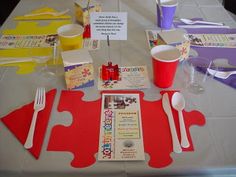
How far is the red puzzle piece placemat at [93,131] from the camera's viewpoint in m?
0.68

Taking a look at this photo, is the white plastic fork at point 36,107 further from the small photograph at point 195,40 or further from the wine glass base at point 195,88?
the small photograph at point 195,40

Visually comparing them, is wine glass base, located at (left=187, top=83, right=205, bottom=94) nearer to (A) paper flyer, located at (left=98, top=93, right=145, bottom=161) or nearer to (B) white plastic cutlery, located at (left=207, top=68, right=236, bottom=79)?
(B) white plastic cutlery, located at (left=207, top=68, right=236, bottom=79)

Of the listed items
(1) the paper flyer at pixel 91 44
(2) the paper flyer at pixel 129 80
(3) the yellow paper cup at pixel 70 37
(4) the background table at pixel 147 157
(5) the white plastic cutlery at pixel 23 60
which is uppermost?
(3) the yellow paper cup at pixel 70 37

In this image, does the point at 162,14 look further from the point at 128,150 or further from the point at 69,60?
the point at 128,150

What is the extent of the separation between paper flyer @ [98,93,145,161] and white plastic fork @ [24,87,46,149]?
0.60 feet

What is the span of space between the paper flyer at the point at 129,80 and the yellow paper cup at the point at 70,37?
15 cm

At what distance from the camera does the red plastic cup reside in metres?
0.84

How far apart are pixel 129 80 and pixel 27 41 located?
50 centimetres

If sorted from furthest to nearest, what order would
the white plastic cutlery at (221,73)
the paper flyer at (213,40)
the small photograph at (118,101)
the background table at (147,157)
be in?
the paper flyer at (213,40), the white plastic cutlery at (221,73), the small photograph at (118,101), the background table at (147,157)

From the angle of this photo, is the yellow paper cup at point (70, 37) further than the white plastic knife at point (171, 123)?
Yes

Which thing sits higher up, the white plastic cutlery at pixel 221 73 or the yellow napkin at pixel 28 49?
the yellow napkin at pixel 28 49

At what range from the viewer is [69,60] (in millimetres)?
836

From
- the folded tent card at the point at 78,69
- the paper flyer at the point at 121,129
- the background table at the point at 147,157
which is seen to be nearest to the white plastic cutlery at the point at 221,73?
the background table at the point at 147,157

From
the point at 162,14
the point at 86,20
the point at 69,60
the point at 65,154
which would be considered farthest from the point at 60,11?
the point at 65,154
